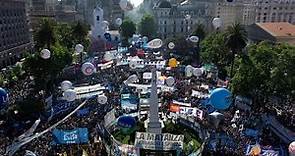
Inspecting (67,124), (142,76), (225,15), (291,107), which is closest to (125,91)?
(142,76)

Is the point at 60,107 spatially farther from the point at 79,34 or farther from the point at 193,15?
the point at 193,15

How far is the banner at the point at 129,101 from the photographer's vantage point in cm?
Answer: 4116

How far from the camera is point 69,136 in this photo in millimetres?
29016

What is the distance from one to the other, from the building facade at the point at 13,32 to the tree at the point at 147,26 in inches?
1490

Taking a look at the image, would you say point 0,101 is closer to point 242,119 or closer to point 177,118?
point 177,118

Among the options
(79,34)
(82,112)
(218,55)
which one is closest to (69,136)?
(82,112)

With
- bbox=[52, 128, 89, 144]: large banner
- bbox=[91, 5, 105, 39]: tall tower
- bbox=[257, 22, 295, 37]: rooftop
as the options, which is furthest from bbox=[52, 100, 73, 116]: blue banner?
bbox=[91, 5, 105, 39]: tall tower

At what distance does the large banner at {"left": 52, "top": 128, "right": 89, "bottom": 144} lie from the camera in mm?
28906

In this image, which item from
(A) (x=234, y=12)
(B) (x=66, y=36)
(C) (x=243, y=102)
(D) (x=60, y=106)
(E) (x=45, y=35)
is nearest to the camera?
(D) (x=60, y=106)

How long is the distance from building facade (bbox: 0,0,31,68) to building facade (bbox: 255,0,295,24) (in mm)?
70638

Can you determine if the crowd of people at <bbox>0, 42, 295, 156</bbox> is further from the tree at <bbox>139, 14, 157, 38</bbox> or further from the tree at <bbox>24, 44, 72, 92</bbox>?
the tree at <bbox>139, 14, 157, 38</bbox>

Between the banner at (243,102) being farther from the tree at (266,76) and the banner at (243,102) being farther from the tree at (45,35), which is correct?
the tree at (45,35)

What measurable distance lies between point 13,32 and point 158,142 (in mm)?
56908

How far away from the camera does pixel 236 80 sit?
42.4m
